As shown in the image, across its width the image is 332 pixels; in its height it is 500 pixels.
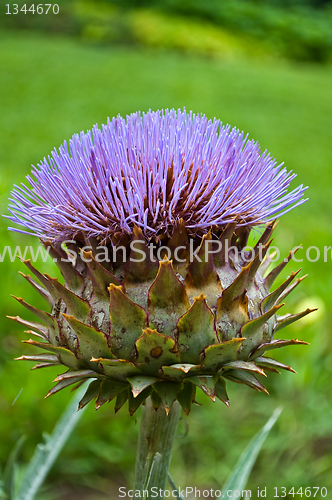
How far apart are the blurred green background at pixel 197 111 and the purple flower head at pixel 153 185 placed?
87cm

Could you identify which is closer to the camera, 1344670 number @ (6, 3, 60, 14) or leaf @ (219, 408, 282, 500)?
leaf @ (219, 408, 282, 500)

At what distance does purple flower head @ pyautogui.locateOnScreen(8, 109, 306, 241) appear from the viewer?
0.87m

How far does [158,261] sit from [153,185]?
0.43ft

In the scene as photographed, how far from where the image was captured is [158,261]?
88cm

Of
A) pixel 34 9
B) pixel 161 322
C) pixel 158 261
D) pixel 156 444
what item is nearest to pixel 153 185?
pixel 158 261

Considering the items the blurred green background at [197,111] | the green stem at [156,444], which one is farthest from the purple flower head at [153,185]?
the blurred green background at [197,111]

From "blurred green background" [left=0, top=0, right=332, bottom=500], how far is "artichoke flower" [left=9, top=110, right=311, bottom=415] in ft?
2.69

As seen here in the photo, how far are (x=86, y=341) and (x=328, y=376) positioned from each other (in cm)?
136

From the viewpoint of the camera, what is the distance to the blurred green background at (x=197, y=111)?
159 cm

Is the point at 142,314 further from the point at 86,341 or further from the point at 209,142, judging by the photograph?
the point at 209,142

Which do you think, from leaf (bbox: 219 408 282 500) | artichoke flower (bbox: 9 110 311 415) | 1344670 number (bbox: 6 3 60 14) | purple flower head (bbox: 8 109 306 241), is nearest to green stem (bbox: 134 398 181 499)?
artichoke flower (bbox: 9 110 311 415)

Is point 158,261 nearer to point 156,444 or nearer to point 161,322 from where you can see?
point 161,322

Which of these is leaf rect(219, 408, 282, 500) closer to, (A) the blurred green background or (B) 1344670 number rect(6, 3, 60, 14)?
(A) the blurred green background

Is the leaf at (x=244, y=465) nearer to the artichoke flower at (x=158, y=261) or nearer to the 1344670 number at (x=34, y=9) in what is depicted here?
the artichoke flower at (x=158, y=261)
